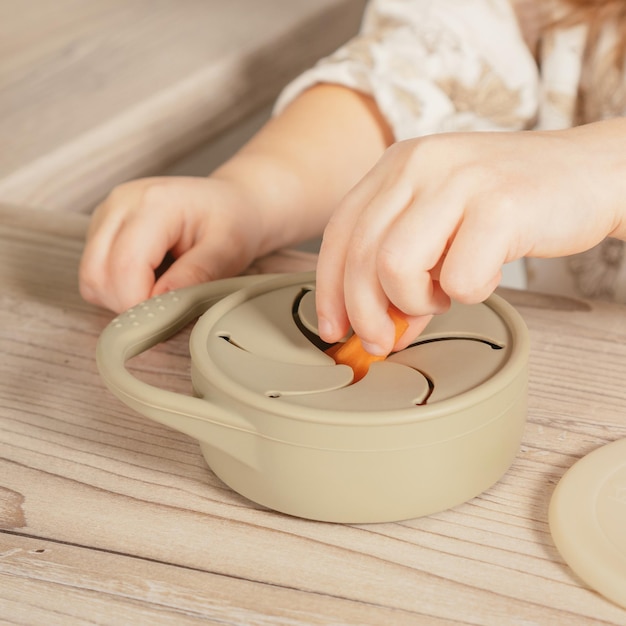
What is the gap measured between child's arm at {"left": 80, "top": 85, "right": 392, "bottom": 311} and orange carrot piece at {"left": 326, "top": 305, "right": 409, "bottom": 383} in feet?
0.60

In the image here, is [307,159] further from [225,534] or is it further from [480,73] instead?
[225,534]

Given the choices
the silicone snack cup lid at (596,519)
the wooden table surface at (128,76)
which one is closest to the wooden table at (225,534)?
the silicone snack cup lid at (596,519)

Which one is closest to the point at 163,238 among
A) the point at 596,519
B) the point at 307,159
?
the point at 307,159

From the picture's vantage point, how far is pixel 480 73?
2.79ft

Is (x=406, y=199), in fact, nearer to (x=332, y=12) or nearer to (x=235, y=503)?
(x=235, y=503)

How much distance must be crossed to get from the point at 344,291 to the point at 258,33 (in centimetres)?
67

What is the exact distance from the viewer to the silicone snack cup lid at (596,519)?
13.4 inches

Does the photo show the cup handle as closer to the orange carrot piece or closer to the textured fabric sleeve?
the orange carrot piece

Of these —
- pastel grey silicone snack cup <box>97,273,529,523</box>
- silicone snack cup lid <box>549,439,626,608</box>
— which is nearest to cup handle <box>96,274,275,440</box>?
pastel grey silicone snack cup <box>97,273,529,523</box>

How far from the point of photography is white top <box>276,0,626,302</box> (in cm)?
81

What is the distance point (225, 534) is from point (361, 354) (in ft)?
0.35

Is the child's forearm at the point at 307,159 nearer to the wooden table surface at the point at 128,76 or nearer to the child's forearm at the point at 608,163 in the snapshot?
the wooden table surface at the point at 128,76

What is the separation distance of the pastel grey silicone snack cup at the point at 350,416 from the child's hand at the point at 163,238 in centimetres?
14

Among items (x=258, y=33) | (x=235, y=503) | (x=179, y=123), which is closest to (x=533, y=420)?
(x=235, y=503)
